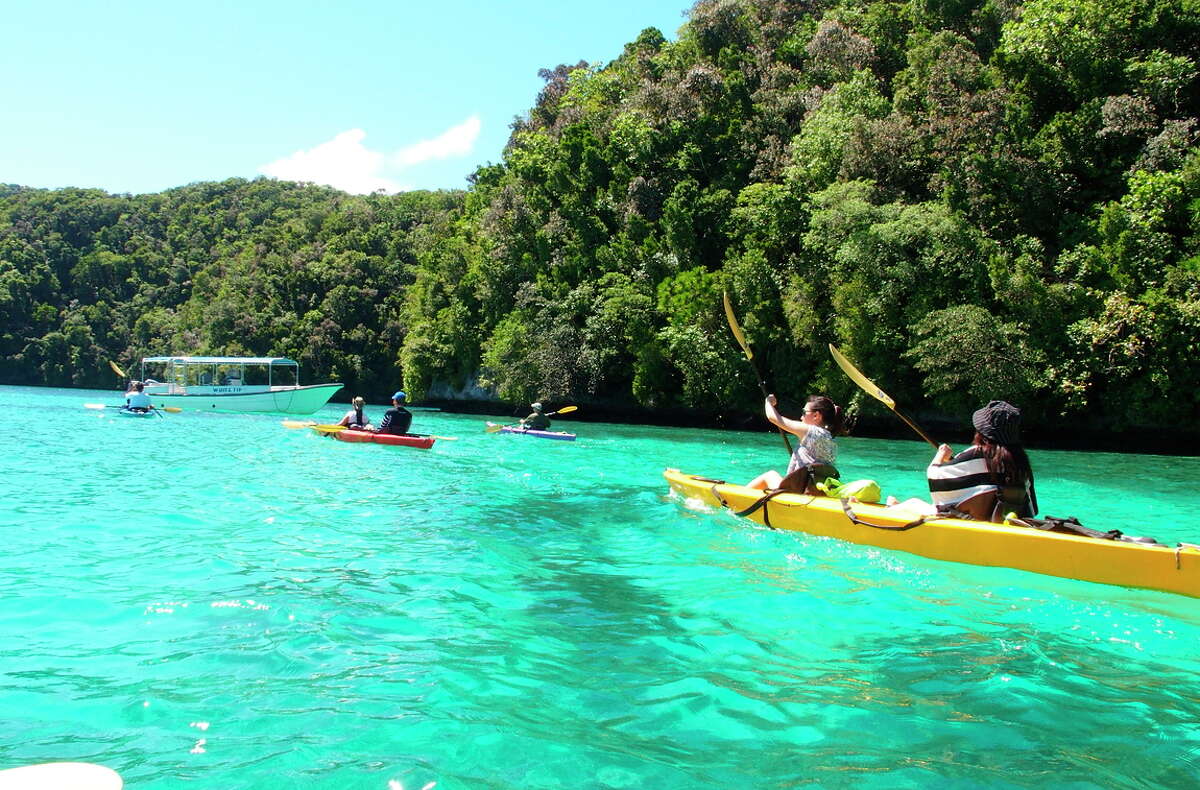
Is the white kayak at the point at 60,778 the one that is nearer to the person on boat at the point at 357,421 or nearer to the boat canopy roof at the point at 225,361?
the person on boat at the point at 357,421

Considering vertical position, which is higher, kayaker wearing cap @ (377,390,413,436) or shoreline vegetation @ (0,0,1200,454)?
shoreline vegetation @ (0,0,1200,454)

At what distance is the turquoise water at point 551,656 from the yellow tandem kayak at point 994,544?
0.15 meters

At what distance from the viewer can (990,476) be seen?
7.52m

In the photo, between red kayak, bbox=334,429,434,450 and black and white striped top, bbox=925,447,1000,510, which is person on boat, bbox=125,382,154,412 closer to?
red kayak, bbox=334,429,434,450

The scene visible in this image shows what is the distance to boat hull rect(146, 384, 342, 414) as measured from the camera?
3234 centimetres

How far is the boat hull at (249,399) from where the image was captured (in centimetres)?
3234

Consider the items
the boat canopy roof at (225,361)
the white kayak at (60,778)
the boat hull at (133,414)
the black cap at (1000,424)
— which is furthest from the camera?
the boat canopy roof at (225,361)

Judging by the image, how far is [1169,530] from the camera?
1045 cm

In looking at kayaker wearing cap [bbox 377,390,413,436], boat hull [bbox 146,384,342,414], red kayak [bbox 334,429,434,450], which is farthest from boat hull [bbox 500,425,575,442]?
boat hull [bbox 146,384,342,414]

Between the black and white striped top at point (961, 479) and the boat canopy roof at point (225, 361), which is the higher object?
the boat canopy roof at point (225, 361)

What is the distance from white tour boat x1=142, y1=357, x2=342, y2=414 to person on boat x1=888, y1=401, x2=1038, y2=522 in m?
27.2

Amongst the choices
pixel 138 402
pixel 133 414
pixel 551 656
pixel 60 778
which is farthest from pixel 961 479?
pixel 133 414

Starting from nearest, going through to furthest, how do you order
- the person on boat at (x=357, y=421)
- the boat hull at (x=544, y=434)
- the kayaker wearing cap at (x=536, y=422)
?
the person on boat at (x=357, y=421) → the boat hull at (x=544, y=434) → the kayaker wearing cap at (x=536, y=422)

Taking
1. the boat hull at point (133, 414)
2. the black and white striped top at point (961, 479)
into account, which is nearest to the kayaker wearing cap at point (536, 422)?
the boat hull at point (133, 414)
